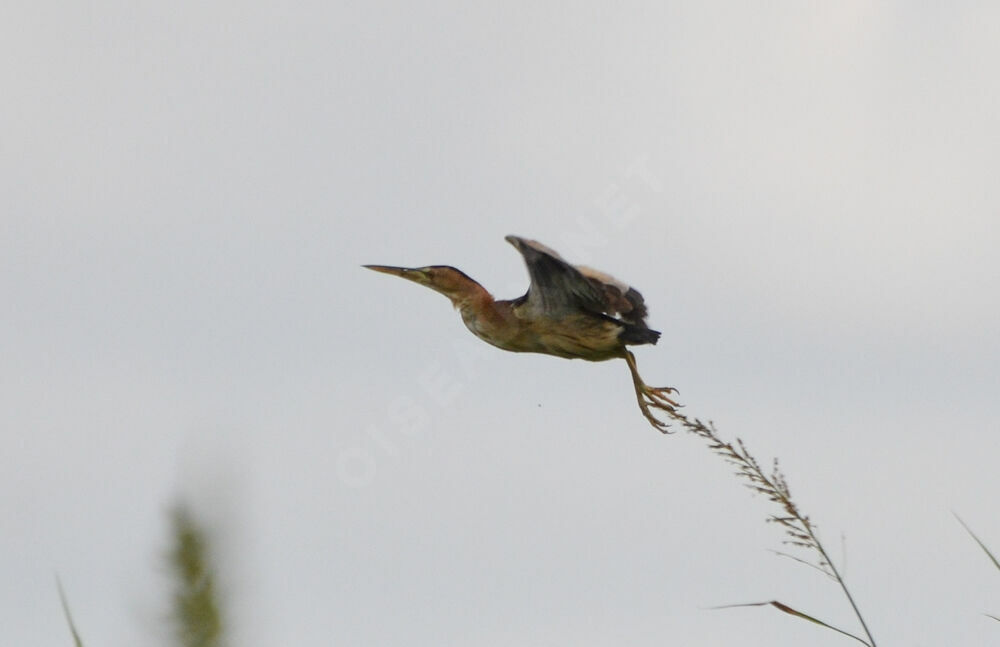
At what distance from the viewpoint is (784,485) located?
488 cm

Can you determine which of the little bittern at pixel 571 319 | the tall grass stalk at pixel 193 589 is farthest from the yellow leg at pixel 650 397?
the tall grass stalk at pixel 193 589

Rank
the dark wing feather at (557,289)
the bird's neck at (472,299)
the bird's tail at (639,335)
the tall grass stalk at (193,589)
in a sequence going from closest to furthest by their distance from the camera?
the tall grass stalk at (193,589) → the dark wing feather at (557,289) → the bird's tail at (639,335) → the bird's neck at (472,299)

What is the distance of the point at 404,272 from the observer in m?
11.0

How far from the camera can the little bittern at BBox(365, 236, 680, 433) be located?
943cm

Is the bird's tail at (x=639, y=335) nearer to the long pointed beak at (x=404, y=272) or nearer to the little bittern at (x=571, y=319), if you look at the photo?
the little bittern at (x=571, y=319)

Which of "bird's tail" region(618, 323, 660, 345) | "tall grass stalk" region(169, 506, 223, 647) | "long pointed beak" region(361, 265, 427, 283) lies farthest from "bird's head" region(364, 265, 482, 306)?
"tall grass stalk" region(169, 506, 223, 647)

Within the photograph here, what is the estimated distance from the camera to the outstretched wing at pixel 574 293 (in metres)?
9.18

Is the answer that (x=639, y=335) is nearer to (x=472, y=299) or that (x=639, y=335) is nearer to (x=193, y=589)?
(x=472, y=299)

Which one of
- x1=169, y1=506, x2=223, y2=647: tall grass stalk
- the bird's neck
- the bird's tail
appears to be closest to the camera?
x1=169, y1=506, x2=223, y2=647: tall grass stalk

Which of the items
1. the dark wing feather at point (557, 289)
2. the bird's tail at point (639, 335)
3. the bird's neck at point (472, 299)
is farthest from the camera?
the bird's neck at point (472, 299)

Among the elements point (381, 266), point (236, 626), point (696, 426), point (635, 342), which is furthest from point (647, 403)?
point (236, 626)

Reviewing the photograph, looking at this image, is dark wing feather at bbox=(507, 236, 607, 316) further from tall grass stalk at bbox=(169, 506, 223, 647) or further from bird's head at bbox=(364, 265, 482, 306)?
tall grass stalk at bbox=(169, 506, 223, 647)

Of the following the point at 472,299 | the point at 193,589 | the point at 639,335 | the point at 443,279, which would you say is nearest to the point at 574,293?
the point at 639,335

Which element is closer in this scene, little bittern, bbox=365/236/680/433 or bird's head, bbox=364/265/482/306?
little bittern, bbox=365/236/680/433
